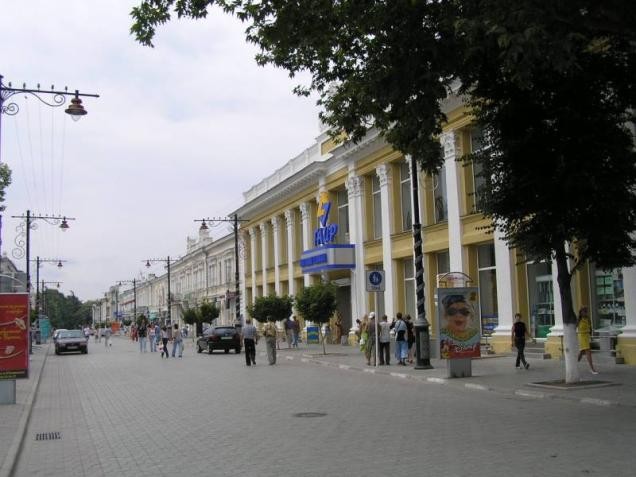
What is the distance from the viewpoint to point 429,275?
3062 centimetres

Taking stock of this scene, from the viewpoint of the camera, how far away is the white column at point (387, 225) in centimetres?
3322

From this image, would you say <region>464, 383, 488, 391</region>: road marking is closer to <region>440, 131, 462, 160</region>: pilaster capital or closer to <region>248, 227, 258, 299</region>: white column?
<region>440, 131, 462, 160</region>: pilaster capital

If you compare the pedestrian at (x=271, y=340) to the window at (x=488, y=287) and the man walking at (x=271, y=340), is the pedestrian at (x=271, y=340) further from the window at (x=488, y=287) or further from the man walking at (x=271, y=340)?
the window at (x=488, y=287)

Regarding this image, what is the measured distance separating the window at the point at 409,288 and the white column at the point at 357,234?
379cm

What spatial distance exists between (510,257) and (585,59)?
11009mm

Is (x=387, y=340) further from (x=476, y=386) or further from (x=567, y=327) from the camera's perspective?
(x=567, y=327)

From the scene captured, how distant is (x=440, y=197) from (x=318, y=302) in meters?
7.46

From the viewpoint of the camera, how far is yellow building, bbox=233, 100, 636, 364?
72.1 ft

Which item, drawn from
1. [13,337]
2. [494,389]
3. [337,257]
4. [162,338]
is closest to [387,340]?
[494,389]

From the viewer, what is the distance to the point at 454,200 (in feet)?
90.1

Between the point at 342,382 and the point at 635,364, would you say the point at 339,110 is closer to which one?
the point at 342,382

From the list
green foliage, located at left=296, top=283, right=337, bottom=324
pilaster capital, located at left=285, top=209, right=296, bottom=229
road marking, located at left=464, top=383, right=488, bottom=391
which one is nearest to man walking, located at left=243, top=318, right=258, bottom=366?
green foliage, located at left=296, top=283, right=337, bottom=324

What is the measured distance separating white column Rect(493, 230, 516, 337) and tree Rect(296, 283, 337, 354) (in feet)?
31.2

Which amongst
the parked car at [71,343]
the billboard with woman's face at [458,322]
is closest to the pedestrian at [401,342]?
the billboard with woman's face at [458,322]
